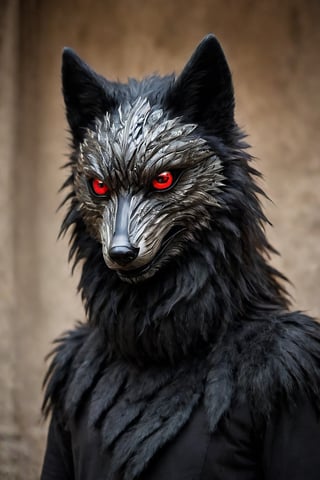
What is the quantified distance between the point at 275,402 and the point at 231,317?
0.26m

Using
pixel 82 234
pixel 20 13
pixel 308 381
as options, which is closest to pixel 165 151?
pixel 82 234

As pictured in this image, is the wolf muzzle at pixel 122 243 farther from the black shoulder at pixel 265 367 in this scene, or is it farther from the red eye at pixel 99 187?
the black shoulder at pixel 265 367

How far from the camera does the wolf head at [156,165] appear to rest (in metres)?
2.03

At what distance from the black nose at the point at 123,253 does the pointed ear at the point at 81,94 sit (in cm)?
45

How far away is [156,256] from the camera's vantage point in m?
2.05

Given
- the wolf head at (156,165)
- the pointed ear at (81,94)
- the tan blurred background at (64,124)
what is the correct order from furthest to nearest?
1. the tan blurred background at (64,124)
2. the pointed ear at (81,94)
3. the wolf head at (156,165)

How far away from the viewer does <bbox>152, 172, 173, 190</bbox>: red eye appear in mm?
2062

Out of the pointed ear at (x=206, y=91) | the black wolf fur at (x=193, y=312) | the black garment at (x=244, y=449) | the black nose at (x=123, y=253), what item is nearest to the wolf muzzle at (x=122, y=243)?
the black nose at (x=123, y=253)

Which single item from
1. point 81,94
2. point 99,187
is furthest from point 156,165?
point 81,94

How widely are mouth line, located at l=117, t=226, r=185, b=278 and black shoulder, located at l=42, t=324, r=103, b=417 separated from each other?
353 mm

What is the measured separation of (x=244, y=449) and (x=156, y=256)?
530 mm

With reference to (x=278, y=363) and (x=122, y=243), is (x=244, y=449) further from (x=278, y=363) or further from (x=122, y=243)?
(x=122, y=243)

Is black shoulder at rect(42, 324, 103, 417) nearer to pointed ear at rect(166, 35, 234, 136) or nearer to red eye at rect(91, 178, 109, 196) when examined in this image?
red eye at rect(91, 178, 109, 196)

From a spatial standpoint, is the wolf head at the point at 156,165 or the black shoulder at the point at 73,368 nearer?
the wolf head at the point at 156,165
